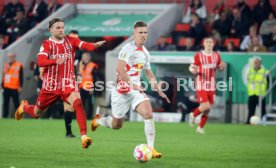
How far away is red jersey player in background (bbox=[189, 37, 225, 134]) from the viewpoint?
64.3ft

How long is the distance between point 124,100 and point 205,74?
755 centimetres

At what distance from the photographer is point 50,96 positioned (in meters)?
13.0

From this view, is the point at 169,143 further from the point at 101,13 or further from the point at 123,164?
the point at 101,13

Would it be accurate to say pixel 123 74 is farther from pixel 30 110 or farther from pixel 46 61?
pixel 30 110

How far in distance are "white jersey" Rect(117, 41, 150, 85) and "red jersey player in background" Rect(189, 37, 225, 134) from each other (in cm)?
702

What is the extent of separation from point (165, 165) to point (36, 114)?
337cm

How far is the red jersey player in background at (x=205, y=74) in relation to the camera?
19.6 metres

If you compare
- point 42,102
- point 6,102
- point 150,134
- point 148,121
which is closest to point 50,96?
point 42,102

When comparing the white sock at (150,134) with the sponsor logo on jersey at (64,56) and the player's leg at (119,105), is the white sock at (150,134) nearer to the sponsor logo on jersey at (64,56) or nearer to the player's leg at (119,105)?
the player's leg at (119,105)

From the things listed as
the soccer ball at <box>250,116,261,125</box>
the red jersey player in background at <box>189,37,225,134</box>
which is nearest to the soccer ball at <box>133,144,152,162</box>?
the red jersey player in background at <box>189,37,225,134</box>

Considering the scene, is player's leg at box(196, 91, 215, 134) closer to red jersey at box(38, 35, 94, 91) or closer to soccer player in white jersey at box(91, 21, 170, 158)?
soccer player in white jersey at box(91, 21, 170, 158)

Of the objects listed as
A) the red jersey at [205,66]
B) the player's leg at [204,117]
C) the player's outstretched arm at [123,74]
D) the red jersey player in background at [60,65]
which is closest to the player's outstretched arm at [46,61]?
the red jersey player in background at [60,65]

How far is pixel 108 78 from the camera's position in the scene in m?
26.3

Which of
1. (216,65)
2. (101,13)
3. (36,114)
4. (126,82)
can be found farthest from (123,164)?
(101,13)
